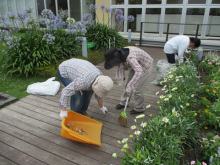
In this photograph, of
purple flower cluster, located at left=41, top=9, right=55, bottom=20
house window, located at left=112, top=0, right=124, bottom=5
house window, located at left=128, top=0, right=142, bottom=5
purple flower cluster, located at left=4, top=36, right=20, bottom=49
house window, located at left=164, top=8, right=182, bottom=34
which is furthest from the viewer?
house window, located at left=112, top=0, right=124, bottom=5

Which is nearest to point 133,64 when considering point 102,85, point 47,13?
point 102,85

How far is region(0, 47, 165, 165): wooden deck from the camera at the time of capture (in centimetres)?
219

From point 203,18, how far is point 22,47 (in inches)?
343

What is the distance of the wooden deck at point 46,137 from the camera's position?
86.4 inches

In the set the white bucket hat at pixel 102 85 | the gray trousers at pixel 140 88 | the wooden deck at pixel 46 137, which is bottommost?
the wooden deck at pixel 46 137

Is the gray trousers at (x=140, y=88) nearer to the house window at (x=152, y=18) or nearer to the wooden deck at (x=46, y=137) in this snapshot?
the wooden deck at (x=46, y=137)

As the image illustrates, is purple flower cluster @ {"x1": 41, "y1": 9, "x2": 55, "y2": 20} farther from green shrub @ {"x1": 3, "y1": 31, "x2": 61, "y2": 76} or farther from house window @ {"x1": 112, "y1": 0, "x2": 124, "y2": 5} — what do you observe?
house window @ {"x1": 112, "y1": 0, "x2": 124, "y2": 5}

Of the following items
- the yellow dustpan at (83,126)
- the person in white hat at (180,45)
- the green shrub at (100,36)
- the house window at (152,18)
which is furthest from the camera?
the house window at (152,18)

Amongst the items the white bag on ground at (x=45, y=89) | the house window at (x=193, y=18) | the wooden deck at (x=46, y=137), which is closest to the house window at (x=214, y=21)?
the house window at (x=193, y=18)

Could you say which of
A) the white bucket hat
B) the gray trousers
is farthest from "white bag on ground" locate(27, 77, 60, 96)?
the white bucket hat

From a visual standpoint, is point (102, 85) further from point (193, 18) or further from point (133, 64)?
point (193, 18)

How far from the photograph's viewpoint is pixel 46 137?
8.39 feet

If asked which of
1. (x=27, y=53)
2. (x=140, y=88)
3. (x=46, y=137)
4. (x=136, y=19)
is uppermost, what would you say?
(x=136, y=19)

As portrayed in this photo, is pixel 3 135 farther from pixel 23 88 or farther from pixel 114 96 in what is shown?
pixel 114 96
